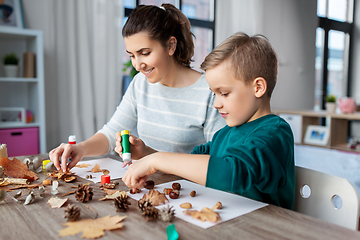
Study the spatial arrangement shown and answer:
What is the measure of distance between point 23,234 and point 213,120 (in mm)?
780

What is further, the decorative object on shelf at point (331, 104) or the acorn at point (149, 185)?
the decorative object on shelf at point (331, 104)

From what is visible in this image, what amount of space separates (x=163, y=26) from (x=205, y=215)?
29.4 inches

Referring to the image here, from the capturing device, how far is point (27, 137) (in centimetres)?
232

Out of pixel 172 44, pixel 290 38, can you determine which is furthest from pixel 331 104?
pixel 172 44

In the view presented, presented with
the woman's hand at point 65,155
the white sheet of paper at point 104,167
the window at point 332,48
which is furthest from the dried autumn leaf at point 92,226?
the window at point 332,48

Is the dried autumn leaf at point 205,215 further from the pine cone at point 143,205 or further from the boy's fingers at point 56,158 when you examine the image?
the boy's fingers at point 56,158

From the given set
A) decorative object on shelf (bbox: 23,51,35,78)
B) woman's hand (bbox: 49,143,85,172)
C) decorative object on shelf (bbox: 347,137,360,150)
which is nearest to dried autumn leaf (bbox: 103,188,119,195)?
woman's hand (bbox: 49,143,85,172)

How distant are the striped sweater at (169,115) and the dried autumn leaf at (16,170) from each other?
0.40m

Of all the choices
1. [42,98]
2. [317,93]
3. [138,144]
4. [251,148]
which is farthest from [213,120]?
[317,93]

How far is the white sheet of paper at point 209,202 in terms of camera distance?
1.98 ft

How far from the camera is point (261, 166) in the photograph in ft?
2.09

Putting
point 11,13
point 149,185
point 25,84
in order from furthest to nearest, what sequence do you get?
point 25,84 → point 11,13 → point 149,185

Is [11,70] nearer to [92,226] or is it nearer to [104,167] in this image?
[104,167]

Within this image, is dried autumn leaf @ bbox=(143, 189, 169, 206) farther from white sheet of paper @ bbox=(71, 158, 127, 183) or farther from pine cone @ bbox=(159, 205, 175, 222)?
white sheet of paper @ bbox=(71, 158, 127, 183)
